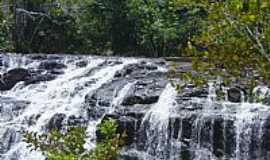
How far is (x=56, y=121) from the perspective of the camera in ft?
47.1

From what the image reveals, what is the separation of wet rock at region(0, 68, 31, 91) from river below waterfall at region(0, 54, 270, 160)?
25 mm

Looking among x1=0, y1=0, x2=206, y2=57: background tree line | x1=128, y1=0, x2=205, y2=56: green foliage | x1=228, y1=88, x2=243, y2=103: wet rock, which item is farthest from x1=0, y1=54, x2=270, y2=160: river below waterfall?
x1=0, y1=0, x2=206, y2=57: background tree line

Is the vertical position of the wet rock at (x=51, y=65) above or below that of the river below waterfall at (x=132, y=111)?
above

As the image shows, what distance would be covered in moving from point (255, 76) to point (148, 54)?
1787 centimetres

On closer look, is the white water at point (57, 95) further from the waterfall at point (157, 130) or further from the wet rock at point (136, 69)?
the waterfall at point (157, 130)

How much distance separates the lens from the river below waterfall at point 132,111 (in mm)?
12289

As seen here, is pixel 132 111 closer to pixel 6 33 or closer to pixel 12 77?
pixel 12 77

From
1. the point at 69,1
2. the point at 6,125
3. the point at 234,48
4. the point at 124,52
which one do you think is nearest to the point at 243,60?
the point at 234,48

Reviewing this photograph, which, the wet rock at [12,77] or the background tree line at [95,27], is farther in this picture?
the background tree line at [95,27]

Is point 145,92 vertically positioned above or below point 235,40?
below

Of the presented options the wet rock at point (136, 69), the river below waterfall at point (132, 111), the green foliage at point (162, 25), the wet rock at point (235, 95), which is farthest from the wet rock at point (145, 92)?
the green foliage at point (162, 25)

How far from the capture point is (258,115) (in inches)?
482

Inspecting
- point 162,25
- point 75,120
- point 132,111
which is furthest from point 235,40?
point 162,25

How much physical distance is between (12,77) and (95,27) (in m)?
6.79
